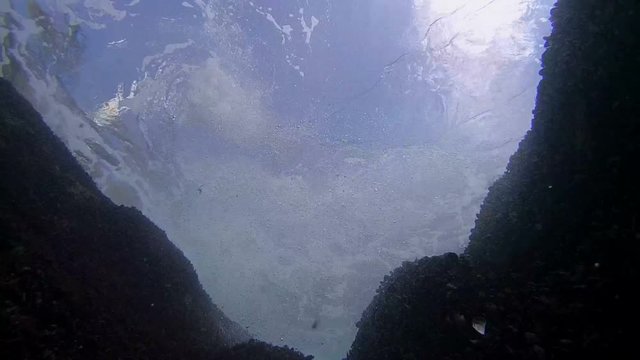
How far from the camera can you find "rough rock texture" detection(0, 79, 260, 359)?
4.67 m

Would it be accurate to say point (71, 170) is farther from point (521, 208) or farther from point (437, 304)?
point (521, 208)

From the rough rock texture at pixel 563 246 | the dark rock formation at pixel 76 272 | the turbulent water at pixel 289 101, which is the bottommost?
the dark rock formation at pixel 76 272

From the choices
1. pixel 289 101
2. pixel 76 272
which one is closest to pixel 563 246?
pixel 76 272

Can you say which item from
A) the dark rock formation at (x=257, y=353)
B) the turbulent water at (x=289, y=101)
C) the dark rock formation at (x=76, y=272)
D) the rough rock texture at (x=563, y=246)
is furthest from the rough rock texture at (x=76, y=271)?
the turbulent water at (x=289, y=101)

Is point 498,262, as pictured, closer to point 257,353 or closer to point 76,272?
point 257,353

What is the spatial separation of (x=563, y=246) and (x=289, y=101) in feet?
52.2

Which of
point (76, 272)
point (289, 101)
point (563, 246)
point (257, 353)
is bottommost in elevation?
point (76, 272)

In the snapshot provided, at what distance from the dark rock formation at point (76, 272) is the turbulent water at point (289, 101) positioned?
364 inches

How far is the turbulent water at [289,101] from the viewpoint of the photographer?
51.8 feet

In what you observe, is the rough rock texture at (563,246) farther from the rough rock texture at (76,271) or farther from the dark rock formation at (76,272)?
the rough rock texture at (76,271)

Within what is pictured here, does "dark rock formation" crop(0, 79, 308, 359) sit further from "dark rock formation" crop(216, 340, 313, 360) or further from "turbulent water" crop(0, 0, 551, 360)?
"turbulent water" crop(0, 0, 551, 360)

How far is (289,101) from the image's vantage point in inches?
762

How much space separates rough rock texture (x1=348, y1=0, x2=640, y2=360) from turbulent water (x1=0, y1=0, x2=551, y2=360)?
1213 cm

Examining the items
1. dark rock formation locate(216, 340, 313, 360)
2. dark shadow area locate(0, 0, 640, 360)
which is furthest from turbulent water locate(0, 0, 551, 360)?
dark rock formation locate(216, 340, 313, 360)
